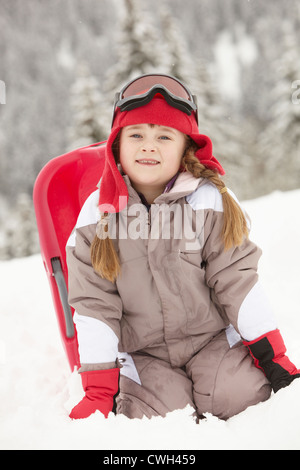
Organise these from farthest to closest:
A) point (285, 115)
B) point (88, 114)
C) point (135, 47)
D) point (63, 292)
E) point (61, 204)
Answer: point (285, 115)
point (88, 114)
point (135, 47)
point (61, 204)
point (63, 292)

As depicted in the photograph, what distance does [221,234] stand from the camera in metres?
1.86

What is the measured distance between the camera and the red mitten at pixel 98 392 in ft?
5.32

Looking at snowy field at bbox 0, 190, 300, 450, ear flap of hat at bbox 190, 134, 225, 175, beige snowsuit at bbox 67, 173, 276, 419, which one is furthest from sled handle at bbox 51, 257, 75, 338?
ear flap of hat at bbox 190, 134, 225, 175

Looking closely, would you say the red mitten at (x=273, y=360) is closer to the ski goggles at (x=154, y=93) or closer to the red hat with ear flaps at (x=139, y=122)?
the red hat with ear flaps at (x=139, y=122)

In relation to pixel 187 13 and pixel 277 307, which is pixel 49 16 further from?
pixel 277 307

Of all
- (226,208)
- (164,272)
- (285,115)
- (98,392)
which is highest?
(285,115)

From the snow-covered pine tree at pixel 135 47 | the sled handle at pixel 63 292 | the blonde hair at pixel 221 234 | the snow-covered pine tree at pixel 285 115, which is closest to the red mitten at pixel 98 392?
the blonde hair at pixel 221 234

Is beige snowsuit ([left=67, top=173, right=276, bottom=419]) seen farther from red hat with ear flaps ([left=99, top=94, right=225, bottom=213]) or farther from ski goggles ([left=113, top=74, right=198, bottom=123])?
ski goggles ([left=113, top=74, right=198, bottom=123])

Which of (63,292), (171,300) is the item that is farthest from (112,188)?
(63,292)

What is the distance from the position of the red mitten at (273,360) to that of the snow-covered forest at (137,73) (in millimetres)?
813

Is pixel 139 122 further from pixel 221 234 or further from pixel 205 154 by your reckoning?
pixel 221 234

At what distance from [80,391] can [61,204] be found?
1.07 metres

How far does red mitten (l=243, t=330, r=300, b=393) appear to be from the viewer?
1658 mm
